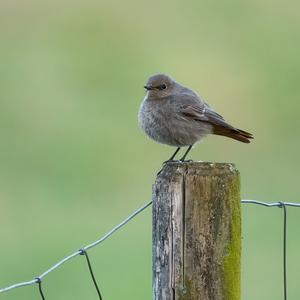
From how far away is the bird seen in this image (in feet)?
21.9

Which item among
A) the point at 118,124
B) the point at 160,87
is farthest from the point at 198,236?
the point at 118,124

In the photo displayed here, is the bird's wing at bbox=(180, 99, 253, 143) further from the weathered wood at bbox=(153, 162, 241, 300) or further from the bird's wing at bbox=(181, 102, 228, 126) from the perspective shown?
the weathered wood at bbox=(153, 162, 241, 300)

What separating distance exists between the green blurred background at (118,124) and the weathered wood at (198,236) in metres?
4.87

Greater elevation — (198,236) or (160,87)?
(160,87)

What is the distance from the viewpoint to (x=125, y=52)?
20.8 m

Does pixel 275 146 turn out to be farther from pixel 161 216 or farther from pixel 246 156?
pixel 161 216

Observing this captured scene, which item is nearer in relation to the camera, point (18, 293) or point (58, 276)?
point (18, 293)

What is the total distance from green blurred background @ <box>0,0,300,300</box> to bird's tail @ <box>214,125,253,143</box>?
9.24 feet

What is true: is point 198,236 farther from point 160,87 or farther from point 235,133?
point 160,87

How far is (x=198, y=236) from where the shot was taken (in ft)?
14.0

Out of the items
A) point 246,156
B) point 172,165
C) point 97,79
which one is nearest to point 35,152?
point 246,156

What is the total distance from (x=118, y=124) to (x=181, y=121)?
942cm

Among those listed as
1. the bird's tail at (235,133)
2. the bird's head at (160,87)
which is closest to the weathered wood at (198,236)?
the bird's tail at (235,133)

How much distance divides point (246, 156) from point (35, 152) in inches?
117
